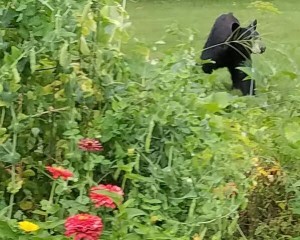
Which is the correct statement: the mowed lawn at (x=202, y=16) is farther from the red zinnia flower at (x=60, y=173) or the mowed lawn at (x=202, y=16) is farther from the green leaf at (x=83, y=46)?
the red zinnia flower at (x=60, y=173)

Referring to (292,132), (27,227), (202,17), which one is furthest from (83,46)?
(202,17)

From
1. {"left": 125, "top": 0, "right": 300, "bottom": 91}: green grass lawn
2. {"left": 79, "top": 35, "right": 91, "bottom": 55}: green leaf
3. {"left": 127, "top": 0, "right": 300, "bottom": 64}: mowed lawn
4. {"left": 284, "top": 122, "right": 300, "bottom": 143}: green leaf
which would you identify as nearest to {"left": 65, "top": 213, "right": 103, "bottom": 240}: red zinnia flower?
{"left": 79, "top": 35, "right": 91, "bottom": 55}: green leaf

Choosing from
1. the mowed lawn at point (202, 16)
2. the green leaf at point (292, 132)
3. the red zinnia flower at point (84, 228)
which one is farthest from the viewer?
the mowed lawn at point (202, 16)

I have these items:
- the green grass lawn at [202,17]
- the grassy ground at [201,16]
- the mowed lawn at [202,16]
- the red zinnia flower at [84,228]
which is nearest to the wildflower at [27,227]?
the red zinnia flower at [84,228]

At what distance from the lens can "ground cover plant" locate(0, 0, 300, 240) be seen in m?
1.86

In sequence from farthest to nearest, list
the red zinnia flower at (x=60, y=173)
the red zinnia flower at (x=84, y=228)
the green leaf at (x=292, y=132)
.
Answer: the green leaf at (x=292, y=132) → the red zinnia flower at (x=60, y=173) → the red zinnia flower at (x=84, y=228)

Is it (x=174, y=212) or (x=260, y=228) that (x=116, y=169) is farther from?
(x=260, y=228)

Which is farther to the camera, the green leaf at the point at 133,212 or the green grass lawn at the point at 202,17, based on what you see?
the green grass lawn at the point at 202,17

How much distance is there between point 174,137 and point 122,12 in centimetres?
38

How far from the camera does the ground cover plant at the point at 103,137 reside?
1.86 m

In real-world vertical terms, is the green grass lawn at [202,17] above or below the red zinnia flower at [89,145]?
below

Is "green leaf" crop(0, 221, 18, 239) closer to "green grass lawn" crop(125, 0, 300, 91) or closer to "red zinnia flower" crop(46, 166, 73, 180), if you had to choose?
"red zinnia flower" crop(46, 166, 73, 180)

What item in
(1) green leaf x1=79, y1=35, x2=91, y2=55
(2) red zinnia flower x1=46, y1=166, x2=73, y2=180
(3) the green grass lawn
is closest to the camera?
(2) red zinnia flower x1=46, y1=166, x2=73, y2=180

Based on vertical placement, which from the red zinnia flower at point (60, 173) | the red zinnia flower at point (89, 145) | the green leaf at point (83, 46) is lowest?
the red zinnia flower at point (60, 173)
